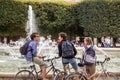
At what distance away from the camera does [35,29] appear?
39906 mm

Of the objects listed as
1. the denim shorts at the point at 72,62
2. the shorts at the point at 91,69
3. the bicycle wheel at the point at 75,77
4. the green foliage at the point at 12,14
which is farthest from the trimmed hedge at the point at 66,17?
the bicycle wheel at the point at 75,77

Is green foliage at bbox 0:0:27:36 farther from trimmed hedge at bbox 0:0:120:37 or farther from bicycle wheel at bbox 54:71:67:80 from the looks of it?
bicycle wheel at bbox 54:71:67:80

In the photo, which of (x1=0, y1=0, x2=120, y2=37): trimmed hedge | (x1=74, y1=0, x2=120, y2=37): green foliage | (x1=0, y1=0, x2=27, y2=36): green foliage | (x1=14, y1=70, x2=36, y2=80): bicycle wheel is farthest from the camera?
(x1=0, y1=0, x2=27, y2=36): green foliage

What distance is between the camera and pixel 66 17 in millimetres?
39531

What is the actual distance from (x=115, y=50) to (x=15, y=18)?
15.1 metres

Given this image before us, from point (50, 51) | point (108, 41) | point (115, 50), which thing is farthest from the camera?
point (108, 41)

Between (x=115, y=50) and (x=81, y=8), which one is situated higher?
(x=81, y=8)

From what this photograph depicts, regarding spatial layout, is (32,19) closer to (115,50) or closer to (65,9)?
(65,9)

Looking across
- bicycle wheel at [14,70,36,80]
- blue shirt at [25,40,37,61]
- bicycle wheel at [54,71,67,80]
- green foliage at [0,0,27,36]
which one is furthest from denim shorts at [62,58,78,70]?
green foliage at [0,0,27,36]

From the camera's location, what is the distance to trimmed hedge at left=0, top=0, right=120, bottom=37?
37062 mm

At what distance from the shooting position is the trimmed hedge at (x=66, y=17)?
122ft

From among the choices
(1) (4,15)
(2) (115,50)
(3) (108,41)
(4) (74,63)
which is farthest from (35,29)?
(4) (74,63)

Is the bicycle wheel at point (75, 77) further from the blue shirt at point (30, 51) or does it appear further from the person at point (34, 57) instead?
the blue shirt at point (30, 51)

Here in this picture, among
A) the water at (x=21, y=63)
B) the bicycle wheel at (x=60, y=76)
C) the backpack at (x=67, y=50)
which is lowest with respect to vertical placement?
the water at (x=21, y=63)
